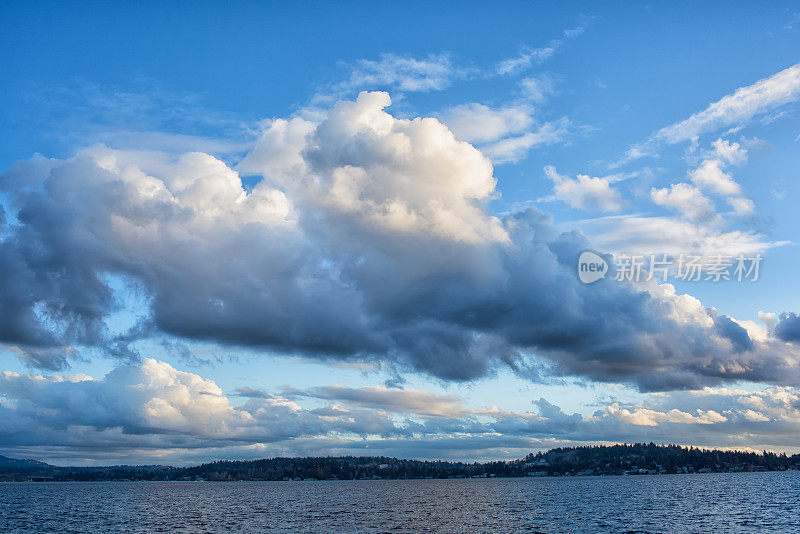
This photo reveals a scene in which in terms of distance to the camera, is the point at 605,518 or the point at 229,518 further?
the point at 229,518

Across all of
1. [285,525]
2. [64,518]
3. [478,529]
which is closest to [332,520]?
[285,525]

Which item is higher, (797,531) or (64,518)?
(797,531)

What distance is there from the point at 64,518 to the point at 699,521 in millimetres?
185878

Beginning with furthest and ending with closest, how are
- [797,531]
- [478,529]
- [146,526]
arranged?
[146,526] < [478,529] < [797,531]

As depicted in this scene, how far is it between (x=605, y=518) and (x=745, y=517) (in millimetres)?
35449

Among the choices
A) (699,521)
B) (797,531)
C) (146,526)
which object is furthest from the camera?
(146,526)

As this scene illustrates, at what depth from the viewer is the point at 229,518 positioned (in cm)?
17838

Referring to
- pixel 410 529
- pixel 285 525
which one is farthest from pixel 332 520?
pixel 410 529

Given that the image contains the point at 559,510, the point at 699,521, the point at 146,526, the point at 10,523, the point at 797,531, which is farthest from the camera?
the point at 559,510

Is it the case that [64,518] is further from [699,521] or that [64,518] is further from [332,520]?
[699,521]

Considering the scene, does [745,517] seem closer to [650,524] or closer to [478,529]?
[650,524]

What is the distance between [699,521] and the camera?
14412 cm

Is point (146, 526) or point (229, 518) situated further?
point (229, 518)

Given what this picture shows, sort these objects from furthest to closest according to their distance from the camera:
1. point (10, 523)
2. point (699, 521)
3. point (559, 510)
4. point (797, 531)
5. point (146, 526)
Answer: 1. point (559, 510)
2. point (10, 523)
3. point (146, 526)
4. point (699, 521)
5. point (797, 531)
